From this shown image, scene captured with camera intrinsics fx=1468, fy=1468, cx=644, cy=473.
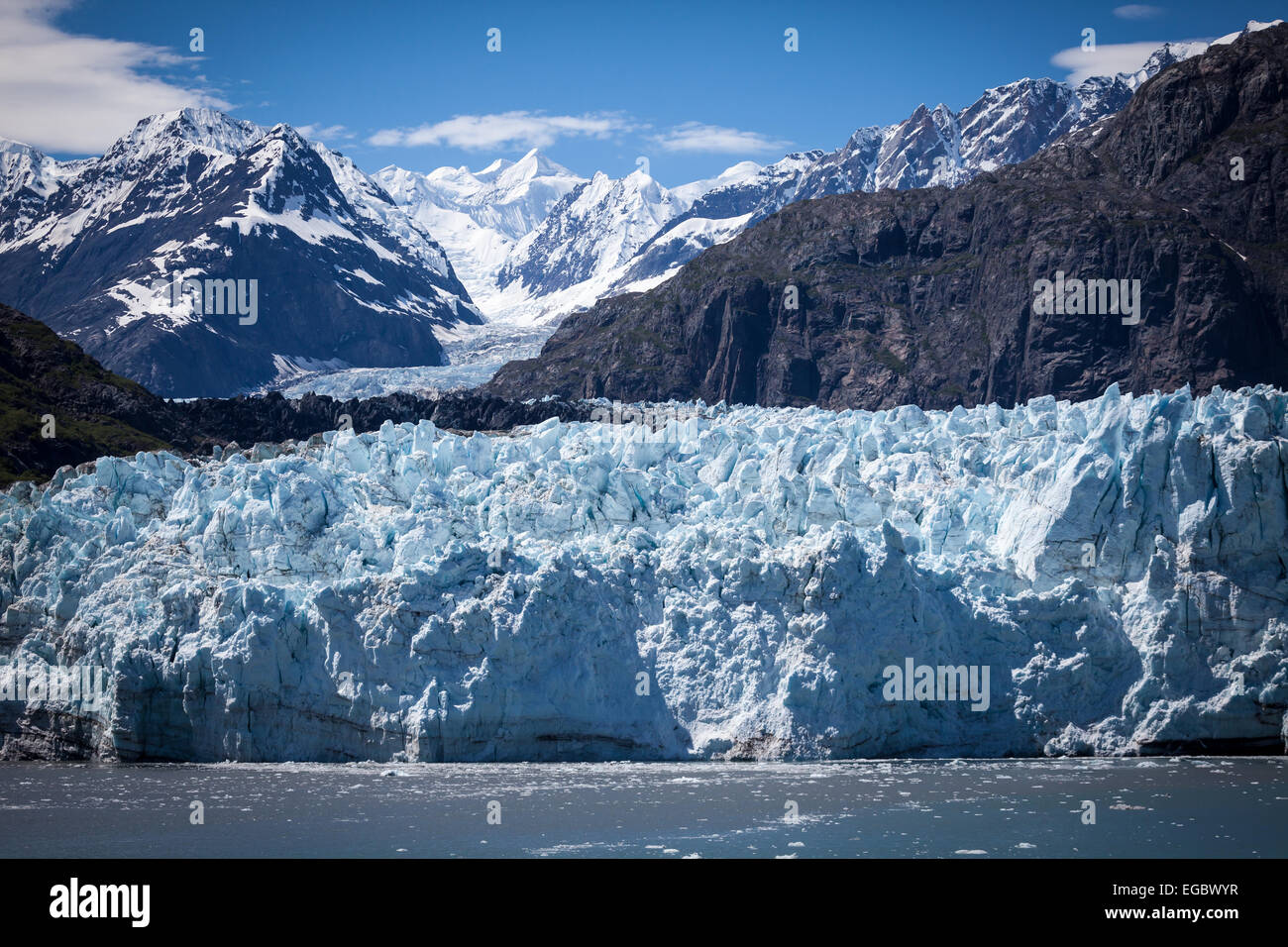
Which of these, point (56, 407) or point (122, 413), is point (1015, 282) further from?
point (56, 407)

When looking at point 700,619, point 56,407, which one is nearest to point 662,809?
point 700,619

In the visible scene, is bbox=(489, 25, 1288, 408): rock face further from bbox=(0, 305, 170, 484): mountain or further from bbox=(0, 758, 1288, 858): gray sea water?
bbox=(0, 758, 1288, 858): gray sea water

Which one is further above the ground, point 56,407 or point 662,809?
point 56,407

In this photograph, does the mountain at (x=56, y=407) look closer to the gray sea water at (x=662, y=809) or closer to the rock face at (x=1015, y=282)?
the rock face at (x=1015, y=282)

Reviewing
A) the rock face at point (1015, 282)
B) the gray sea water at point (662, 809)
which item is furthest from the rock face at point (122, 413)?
the gray sea water at point (662, 809)

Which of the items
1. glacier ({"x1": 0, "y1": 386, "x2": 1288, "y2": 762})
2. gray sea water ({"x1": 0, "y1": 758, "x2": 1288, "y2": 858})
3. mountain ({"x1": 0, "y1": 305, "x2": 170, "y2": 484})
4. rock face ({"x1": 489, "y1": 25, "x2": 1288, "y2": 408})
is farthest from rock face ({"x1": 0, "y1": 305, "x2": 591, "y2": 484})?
gray sea water ({"x1": 0, "y1": 758, "x2": 1288, "y2": 858})
